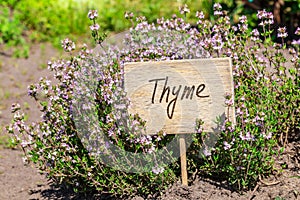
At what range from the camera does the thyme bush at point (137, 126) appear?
2.87 metres

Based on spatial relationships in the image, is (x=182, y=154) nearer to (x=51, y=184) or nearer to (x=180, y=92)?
(x=180, y=92)

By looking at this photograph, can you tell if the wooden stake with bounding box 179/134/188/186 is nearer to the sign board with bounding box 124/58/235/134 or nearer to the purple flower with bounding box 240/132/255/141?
the sign board with bounding box 124/58/235/134

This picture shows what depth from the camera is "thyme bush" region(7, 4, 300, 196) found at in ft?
9.43

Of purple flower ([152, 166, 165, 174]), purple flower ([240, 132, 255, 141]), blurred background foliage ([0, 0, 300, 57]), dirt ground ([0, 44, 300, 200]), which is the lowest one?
dirt ground ([0, 44, 300, 200])

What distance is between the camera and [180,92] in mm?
2889

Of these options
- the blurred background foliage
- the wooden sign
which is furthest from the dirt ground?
the blurred background foliage

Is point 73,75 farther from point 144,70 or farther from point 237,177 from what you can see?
point 237,177

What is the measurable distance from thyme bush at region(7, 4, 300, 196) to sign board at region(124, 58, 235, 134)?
2.7 inches

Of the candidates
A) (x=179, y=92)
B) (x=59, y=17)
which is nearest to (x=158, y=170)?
(x=179, y=92)

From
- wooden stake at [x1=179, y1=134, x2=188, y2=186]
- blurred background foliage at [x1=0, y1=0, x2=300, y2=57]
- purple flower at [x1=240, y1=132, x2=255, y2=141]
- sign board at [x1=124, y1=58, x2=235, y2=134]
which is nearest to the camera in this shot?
purple flower at [x1=240, y1=132, x2=255, y2=141]

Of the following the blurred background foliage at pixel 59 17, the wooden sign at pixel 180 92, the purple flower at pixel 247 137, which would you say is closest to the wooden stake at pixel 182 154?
the wooden sign at pixel 180 92

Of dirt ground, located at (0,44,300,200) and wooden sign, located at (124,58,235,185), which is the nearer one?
wooden sign, located at (124,58,235,185)

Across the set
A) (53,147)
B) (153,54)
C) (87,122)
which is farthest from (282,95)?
(53,147)

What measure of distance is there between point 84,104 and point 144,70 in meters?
0.41
